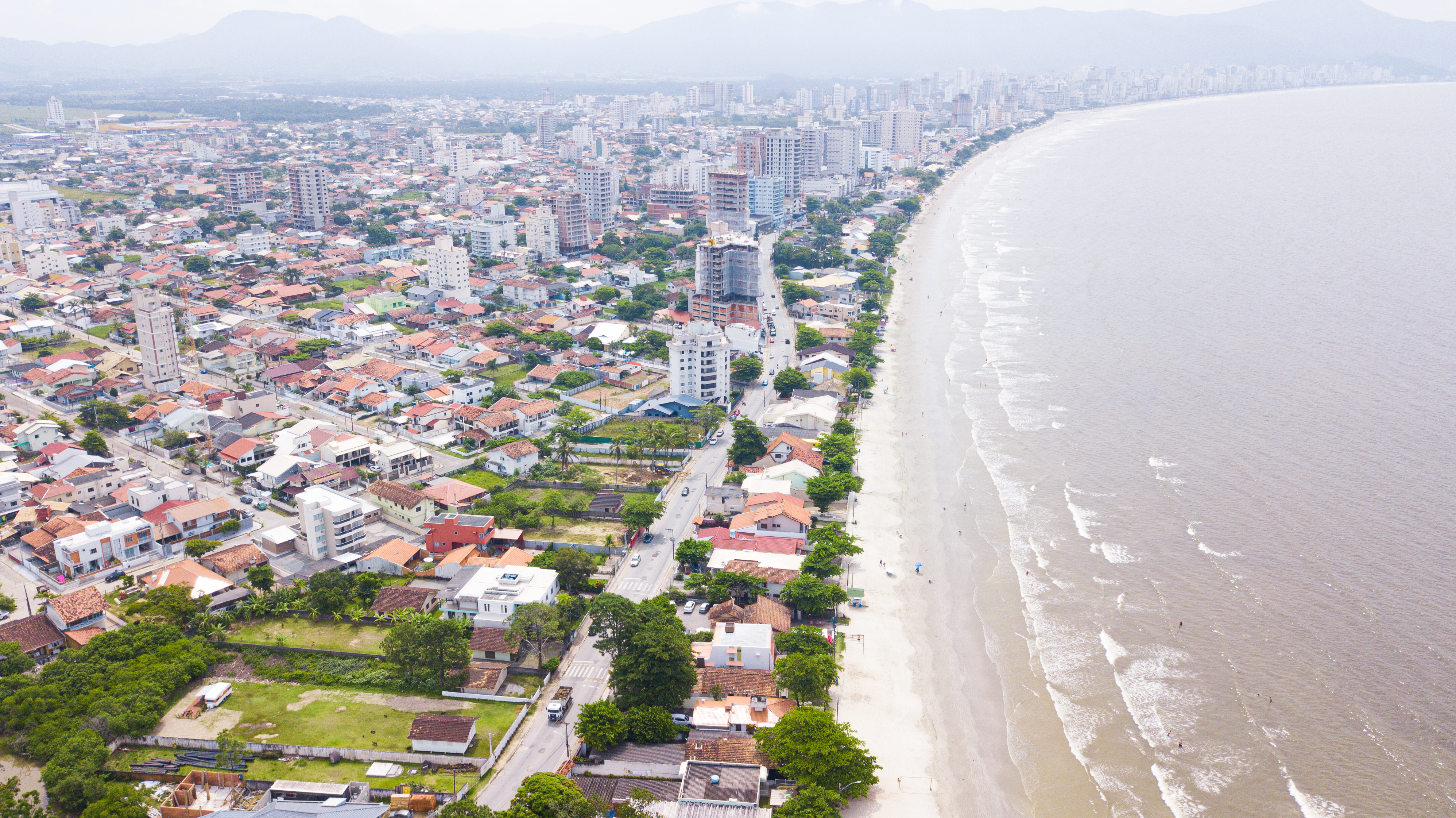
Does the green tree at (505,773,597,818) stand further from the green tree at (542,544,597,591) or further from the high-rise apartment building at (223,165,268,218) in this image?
the high-rise apartment building at (223,165,268,218)

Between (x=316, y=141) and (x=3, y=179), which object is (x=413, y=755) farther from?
(x=316, y=141)

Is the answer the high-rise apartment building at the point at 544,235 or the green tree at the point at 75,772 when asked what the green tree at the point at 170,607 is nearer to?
the green tree at the point at 75,772

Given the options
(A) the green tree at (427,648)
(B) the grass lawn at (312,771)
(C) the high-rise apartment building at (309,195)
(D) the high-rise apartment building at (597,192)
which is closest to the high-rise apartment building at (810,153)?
(D) the high-rise apartment building at (597,192)

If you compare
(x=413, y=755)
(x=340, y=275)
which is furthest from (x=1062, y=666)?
(x=340, y=275)

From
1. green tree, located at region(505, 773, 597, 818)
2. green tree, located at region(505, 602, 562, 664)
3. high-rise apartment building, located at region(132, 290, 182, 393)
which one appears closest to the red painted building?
green tree, located at region(505, 602, 562, 664)

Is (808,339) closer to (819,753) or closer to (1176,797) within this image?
(1176,797)

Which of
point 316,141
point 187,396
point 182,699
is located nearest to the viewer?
point 182,699
